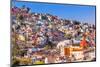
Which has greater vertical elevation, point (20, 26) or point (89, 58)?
point (20, 26)

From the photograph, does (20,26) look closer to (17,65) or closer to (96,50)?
(17,65)

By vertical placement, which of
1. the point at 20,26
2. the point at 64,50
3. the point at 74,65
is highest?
the point at 20,26

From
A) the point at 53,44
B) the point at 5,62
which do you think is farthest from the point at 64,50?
the point at 5,62

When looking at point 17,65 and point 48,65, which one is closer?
point 17,65

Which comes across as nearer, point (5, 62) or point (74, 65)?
point (5, 62)

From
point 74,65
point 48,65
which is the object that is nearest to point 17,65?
point 48,65

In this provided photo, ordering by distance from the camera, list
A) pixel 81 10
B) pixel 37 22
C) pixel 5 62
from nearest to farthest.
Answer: pixel 5 62, pixel 37 22, pixel 81 10

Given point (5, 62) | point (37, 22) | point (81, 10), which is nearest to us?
point (5, 62)

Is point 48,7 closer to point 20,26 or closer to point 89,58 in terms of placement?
point 20,26

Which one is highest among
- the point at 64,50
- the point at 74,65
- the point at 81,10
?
the point at 81,10
